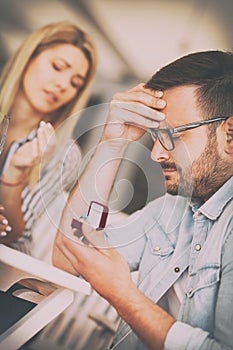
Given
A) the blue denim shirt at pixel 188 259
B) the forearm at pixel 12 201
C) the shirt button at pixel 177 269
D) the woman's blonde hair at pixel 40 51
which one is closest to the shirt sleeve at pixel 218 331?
the blue denim shirt at pixel 188 259

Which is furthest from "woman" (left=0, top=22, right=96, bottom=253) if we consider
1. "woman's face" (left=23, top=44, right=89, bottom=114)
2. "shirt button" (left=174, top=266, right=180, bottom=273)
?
"shirt button" (left=174, top=266, right=180, bottom=273)

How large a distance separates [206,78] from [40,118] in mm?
462

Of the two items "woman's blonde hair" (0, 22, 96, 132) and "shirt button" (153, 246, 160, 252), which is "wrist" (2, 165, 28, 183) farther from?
"shirt button" (153, 246, 160, 252)

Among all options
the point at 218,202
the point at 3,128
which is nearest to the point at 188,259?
the point at 218,202

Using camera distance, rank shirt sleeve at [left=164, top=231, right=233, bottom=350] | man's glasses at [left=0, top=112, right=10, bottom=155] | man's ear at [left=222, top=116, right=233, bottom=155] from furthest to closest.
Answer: man's glasses at [left=0, top=112, right=10, bottom=155] < man's ear at [left=222, top=116, right=233, bottom=155] < shirt sleeve at [left=164, top=231, right=233, bottom=350]

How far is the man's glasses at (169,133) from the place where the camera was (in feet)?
4.30

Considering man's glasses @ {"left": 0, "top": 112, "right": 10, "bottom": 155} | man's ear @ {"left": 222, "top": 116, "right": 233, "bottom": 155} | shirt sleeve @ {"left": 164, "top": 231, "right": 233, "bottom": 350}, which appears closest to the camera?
shirt sleeve @ {"left": 164, "top": 231, "right": 233, "bottom": 350}

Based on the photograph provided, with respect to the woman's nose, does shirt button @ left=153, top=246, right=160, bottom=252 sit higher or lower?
lower

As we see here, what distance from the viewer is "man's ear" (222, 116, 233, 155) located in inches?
50.9

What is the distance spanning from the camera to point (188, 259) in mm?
1265

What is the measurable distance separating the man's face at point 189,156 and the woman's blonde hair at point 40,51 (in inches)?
10.2

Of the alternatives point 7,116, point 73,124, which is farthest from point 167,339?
point 7,116

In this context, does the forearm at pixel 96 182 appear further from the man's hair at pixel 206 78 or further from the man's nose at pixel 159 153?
the man's hair at pixel 206 78

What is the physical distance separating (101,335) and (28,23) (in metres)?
0.87
